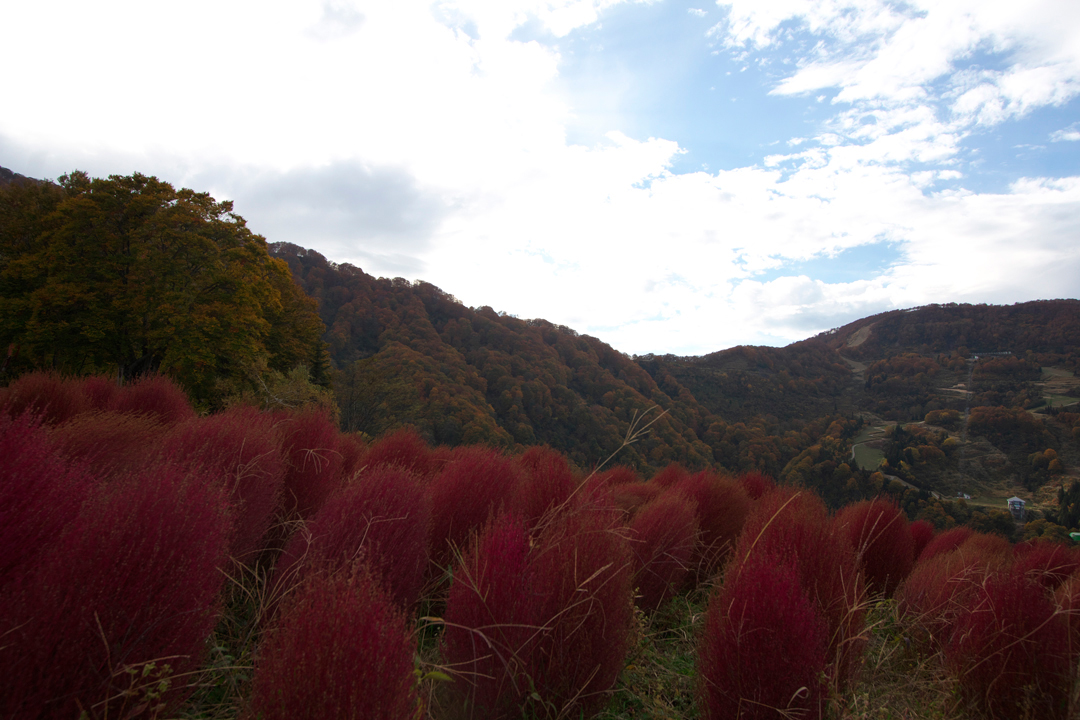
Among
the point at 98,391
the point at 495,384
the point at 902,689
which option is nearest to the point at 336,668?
the point at 902,689

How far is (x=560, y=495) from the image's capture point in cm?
502

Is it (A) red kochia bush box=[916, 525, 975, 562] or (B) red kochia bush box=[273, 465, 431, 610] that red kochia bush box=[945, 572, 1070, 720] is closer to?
(B) red kochia bush box=[273, 465, 431, 610]

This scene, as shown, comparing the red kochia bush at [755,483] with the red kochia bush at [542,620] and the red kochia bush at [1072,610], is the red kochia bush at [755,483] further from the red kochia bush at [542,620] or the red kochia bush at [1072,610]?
the red kochia bush at [542,620]

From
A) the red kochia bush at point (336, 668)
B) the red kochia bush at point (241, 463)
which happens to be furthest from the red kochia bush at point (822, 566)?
the red kochia bush at point (241, 463)

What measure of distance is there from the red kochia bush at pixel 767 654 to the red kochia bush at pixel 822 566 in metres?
0.43

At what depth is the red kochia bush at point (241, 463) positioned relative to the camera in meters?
3.64

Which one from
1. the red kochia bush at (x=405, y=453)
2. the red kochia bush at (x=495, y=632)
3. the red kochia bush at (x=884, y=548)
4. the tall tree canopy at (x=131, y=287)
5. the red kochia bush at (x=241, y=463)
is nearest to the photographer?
the red kochia bush at (x=495, y=632)

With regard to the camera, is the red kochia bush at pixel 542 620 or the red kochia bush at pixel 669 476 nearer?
the red kochia bush at pixel 542 620

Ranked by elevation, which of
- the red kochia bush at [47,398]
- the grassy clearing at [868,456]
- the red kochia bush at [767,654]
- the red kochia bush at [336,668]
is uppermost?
the red kochia bush at [47,398]

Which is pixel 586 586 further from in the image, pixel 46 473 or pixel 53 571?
pixel 46 473

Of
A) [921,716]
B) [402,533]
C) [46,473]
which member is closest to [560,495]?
[402,533]

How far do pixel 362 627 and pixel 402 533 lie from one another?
1574mm

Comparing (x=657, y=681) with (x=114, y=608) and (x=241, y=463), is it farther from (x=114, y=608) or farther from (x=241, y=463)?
(x=241, y=463)

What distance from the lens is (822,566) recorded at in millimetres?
3600
